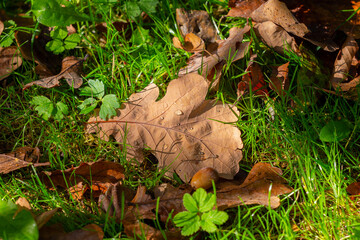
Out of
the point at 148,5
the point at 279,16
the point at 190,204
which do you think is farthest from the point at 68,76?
the point at 279,16

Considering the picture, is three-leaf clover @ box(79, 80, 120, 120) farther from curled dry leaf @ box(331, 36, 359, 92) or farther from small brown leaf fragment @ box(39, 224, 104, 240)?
curled dry leaf @ box(331, 36, 359, 92)

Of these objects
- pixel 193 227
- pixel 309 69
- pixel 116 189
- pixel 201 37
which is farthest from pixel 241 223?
pixel 201 37

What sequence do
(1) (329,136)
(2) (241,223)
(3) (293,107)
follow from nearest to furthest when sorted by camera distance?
(2) (241,223) < (1) (329,136) < (3) (293,107)

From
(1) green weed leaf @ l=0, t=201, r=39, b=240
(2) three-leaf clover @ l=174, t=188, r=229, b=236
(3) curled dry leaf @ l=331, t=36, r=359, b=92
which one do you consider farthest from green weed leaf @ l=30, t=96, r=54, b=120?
(3) curled dry leaf @ l=331, t=36, r=359, b=92

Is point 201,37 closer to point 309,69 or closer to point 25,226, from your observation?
point 309,69

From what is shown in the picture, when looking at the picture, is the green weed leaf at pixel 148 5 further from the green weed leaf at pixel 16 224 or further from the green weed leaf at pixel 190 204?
the green weed leaf at pixel 16 224

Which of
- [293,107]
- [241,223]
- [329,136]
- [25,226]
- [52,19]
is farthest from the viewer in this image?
[52,19]

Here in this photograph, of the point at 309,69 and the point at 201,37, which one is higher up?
the point at 201,37
